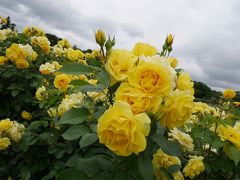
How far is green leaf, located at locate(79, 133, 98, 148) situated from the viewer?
4.20 ft

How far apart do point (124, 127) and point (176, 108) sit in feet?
0.72

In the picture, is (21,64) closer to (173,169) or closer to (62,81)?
(62,81)

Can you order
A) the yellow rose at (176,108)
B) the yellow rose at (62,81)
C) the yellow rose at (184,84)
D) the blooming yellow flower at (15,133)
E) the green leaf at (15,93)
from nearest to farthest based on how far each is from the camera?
the yellow rose at (176,108)
the yellow rose at (184,84)
the yellow rose at (62,81)
the blooming yellow flower at (15,133)
the green leaf at (15,93)

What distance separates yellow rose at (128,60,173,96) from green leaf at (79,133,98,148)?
0.33 metres

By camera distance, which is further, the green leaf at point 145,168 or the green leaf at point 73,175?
the green leaf at point 73,175

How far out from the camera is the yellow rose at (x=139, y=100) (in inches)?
42.3

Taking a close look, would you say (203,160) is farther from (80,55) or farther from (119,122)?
(80,55)

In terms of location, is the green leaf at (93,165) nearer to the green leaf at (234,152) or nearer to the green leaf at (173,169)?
the green leaf at (173,169)

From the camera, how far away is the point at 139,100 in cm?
108

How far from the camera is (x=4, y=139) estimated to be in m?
2.58

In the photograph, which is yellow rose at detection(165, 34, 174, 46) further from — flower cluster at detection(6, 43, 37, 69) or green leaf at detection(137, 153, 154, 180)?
flower cluster at detection(6, 43, 37, 69)

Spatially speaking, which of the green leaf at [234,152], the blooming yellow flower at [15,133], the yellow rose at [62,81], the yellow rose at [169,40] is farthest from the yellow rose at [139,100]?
the blooming yellow flower at [15,133]

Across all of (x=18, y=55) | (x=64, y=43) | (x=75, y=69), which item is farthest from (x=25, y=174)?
(x=64, y=43)

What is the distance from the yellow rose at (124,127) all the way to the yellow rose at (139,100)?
45 mm
